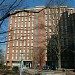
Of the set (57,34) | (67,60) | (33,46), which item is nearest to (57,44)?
(57,34)

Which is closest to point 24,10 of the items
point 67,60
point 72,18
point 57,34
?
point 57,34

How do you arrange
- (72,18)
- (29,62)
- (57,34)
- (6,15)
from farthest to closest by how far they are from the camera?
(29,62) < (72,18) < (57,34) < (6,15)

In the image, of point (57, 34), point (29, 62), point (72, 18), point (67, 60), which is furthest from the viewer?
point (29, 62)

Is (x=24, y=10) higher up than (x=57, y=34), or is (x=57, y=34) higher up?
(x=57, y=34)

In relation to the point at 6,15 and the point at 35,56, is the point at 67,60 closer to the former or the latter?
the point at 35,56

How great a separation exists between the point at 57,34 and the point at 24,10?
1369 inches

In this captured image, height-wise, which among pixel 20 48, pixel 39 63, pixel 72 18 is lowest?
pixel 39 63

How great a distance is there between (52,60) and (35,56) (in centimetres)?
805

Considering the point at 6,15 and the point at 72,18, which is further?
the point at 72,18

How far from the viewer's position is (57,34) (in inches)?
1730

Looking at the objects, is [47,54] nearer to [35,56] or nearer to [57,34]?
[35,56]

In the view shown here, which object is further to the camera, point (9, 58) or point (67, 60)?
point (9, 58)

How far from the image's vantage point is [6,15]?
927cm

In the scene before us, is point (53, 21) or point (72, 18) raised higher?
point (72, 18)
